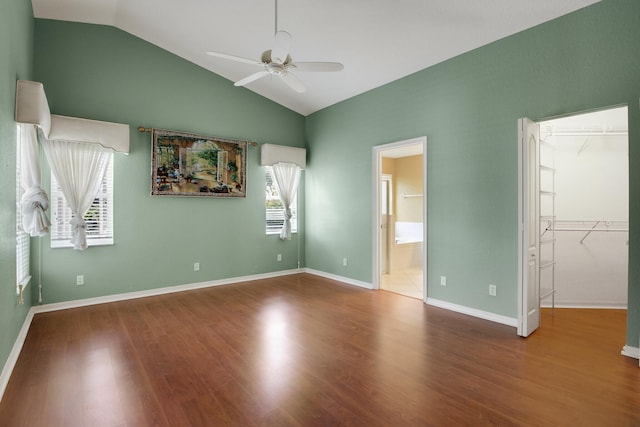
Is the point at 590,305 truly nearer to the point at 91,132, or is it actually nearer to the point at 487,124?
the point at 487,124

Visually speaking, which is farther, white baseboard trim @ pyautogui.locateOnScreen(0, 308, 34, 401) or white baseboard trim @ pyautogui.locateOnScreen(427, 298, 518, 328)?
white baseboard trim @ pyautogui.locateOnScreen(427, 298, 518, 328)

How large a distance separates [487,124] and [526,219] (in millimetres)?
1225

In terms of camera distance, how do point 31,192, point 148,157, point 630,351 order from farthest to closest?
point 148,157 → point 31,192 → point 630,351

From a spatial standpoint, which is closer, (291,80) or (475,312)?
(291,80)

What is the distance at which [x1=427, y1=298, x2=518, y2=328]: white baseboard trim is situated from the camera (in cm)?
363

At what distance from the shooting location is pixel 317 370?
263 cm

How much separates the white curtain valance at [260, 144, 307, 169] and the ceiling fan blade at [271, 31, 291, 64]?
118 inches

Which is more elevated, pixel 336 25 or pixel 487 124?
pixel 336 25

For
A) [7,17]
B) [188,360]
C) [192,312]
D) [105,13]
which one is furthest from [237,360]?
[105,13]

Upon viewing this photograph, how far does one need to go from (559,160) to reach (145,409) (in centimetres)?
530

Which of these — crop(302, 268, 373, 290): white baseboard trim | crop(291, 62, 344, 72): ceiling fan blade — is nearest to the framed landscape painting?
crop(302, 268, 373, 290): white baseboard trim

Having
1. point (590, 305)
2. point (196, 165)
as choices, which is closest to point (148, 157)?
point (196, 165)

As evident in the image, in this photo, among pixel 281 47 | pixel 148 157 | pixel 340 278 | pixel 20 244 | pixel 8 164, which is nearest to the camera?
pixel 8 164

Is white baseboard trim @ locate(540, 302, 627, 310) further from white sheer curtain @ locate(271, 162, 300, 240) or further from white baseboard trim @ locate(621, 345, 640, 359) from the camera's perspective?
white sheer curtain @ locate(271, 162, 300, 240)
